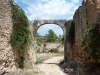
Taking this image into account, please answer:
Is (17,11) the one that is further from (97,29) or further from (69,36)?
(69,36)

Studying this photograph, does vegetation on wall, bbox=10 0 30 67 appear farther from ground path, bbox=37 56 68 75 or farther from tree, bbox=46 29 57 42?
tree, bbox=46 29 57 42

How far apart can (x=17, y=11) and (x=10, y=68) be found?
275cm

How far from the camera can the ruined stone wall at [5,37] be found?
6510mm

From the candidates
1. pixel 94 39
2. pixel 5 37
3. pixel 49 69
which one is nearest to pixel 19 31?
pixel 5 37

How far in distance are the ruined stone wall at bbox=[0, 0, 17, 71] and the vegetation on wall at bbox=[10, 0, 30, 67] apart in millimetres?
308

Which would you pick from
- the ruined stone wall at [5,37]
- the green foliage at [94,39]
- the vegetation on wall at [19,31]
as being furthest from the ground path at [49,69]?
the green foliage at [94,39]

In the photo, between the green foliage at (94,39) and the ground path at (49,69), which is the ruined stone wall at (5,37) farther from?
the green foliage at (94,39)

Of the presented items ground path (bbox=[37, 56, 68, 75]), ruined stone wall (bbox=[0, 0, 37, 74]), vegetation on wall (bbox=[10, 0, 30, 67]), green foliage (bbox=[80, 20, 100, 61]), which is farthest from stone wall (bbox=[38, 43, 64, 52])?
green foliage (bbox=[80, 20, 100, 61])

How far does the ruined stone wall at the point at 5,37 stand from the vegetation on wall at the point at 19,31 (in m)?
0.31

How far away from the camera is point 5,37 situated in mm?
6805

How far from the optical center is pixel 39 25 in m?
17.8

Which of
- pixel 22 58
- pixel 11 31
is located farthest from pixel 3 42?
pixel 22 58

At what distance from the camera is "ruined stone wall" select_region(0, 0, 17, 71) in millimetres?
6510

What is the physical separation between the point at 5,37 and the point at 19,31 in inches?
47.8
